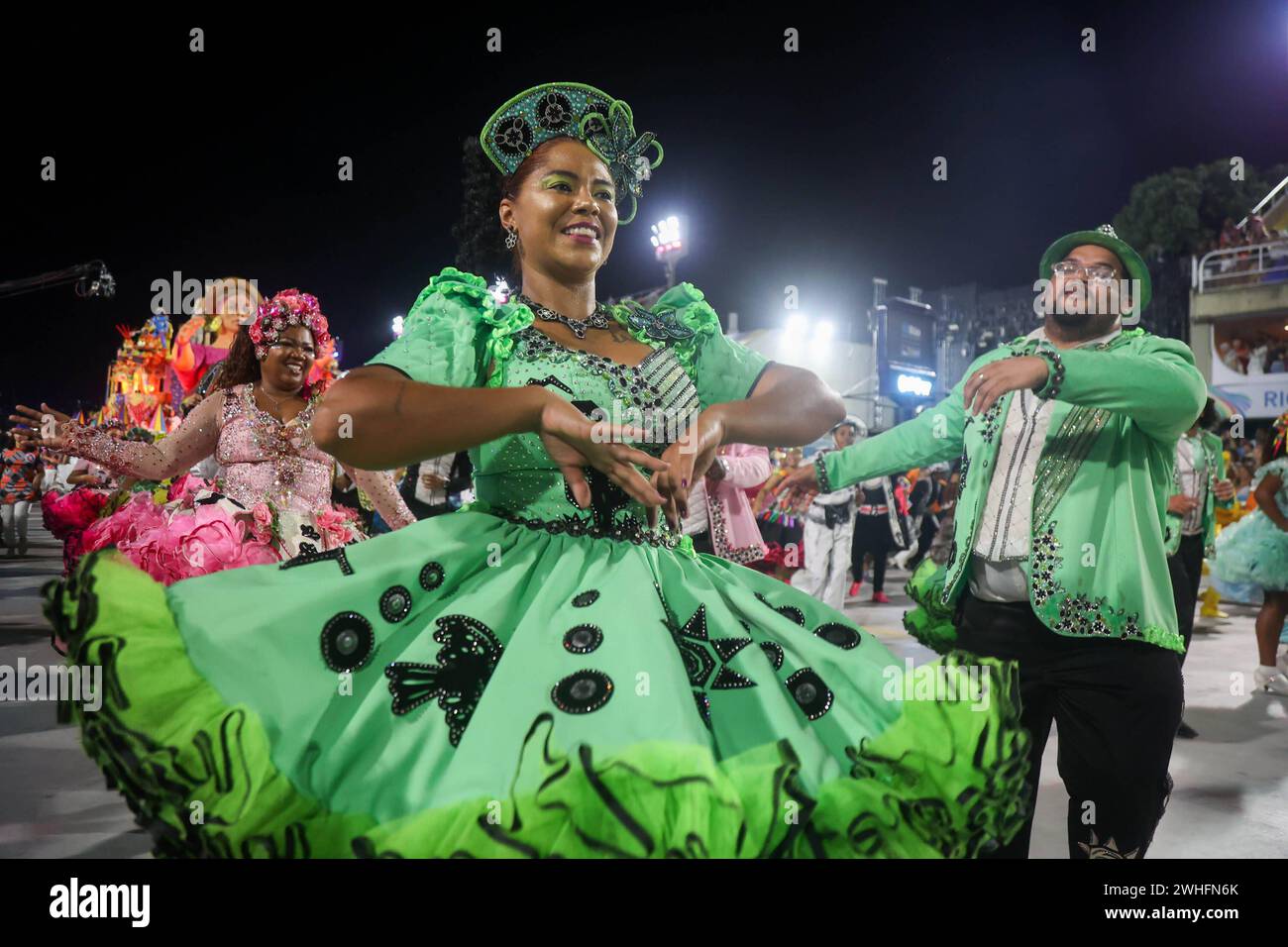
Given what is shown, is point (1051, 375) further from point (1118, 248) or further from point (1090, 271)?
point (1118, 248)

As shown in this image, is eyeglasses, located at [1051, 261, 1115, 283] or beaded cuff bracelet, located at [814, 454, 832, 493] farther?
beaded cuff bracelet, located at [814, 454, 832, 493]

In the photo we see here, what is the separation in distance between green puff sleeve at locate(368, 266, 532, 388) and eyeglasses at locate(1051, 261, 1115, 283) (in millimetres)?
1625

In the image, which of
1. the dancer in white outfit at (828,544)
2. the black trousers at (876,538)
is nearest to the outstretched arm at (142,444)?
the dancer in white outfit at (828,544)

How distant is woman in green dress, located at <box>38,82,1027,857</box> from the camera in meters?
1.35

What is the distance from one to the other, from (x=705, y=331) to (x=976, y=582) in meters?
1.14

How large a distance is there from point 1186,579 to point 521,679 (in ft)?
11.1

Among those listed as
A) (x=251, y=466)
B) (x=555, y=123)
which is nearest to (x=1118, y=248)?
(x=555, y=123)

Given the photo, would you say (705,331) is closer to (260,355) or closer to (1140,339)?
(1140,339)

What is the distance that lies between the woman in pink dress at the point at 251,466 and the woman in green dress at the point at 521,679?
6.79 feet

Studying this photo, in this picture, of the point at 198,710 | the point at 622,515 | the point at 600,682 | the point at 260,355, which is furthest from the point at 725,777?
the point at 260,355

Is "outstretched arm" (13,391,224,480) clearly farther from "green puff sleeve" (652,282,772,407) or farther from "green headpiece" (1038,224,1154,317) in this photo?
"green headpiece" (1038,224,1154,317)

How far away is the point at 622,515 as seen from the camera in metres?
1.92

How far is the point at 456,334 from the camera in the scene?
1.94 metres

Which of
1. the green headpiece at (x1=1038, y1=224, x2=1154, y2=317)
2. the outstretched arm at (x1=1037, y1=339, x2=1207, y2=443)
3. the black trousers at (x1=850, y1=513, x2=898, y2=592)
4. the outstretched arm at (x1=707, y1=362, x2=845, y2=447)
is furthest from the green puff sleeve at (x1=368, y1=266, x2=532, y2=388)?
the black trousers at (x1=850, y1=513, x2=898, y2=592)
